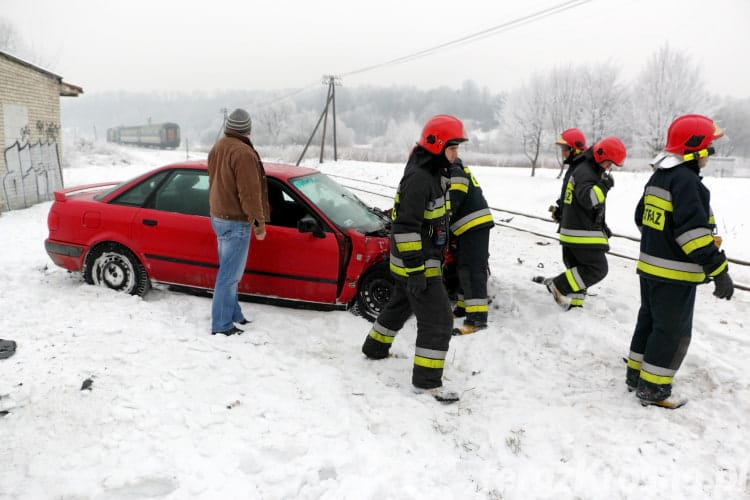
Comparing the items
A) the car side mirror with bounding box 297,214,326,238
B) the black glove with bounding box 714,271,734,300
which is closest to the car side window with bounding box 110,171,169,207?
the car side mirror with bounding box 297,214,326,238

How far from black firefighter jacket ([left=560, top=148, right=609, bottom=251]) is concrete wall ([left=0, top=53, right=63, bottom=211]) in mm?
11590

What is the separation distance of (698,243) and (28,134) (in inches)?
534

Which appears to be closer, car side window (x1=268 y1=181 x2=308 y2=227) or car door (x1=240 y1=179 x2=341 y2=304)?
car door (x1=240 y1=179 x2=341 y2=304)

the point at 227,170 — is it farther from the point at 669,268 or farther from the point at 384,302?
the point at 669,268

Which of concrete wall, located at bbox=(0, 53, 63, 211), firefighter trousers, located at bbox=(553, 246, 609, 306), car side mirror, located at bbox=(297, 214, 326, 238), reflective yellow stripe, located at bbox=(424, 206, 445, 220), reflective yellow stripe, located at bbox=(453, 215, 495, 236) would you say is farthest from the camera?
concrete wall, located at bbox=(0, 53, 63, 211)

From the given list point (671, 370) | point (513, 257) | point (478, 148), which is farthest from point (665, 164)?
point (478, 148)

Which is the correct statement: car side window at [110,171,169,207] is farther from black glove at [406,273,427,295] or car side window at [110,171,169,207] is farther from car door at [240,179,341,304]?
black glove at [406,273,427,295]

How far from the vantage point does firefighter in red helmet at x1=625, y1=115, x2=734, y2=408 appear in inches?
123

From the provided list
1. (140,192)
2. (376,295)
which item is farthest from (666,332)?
(140,192)

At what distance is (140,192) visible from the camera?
5.17 metres

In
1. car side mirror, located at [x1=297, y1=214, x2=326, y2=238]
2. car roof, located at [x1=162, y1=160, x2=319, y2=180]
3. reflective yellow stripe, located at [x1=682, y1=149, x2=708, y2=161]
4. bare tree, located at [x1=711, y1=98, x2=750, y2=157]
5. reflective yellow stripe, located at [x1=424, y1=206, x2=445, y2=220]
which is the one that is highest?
bare tree, located at [x1=711, y1=98, x2=750, y2=157]

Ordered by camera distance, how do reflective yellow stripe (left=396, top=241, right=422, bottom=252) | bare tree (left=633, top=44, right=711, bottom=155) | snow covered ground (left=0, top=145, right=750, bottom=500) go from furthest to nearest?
bare tree (left=633, top=44, right=711, bottom=155)
reflective yellow stripe (left=396, top=241, right=422, bottom=252)
snow covered ground (left=0, top=145, right=750, bottom=500)

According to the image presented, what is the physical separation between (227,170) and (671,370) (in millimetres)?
3702

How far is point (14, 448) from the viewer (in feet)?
8.98
